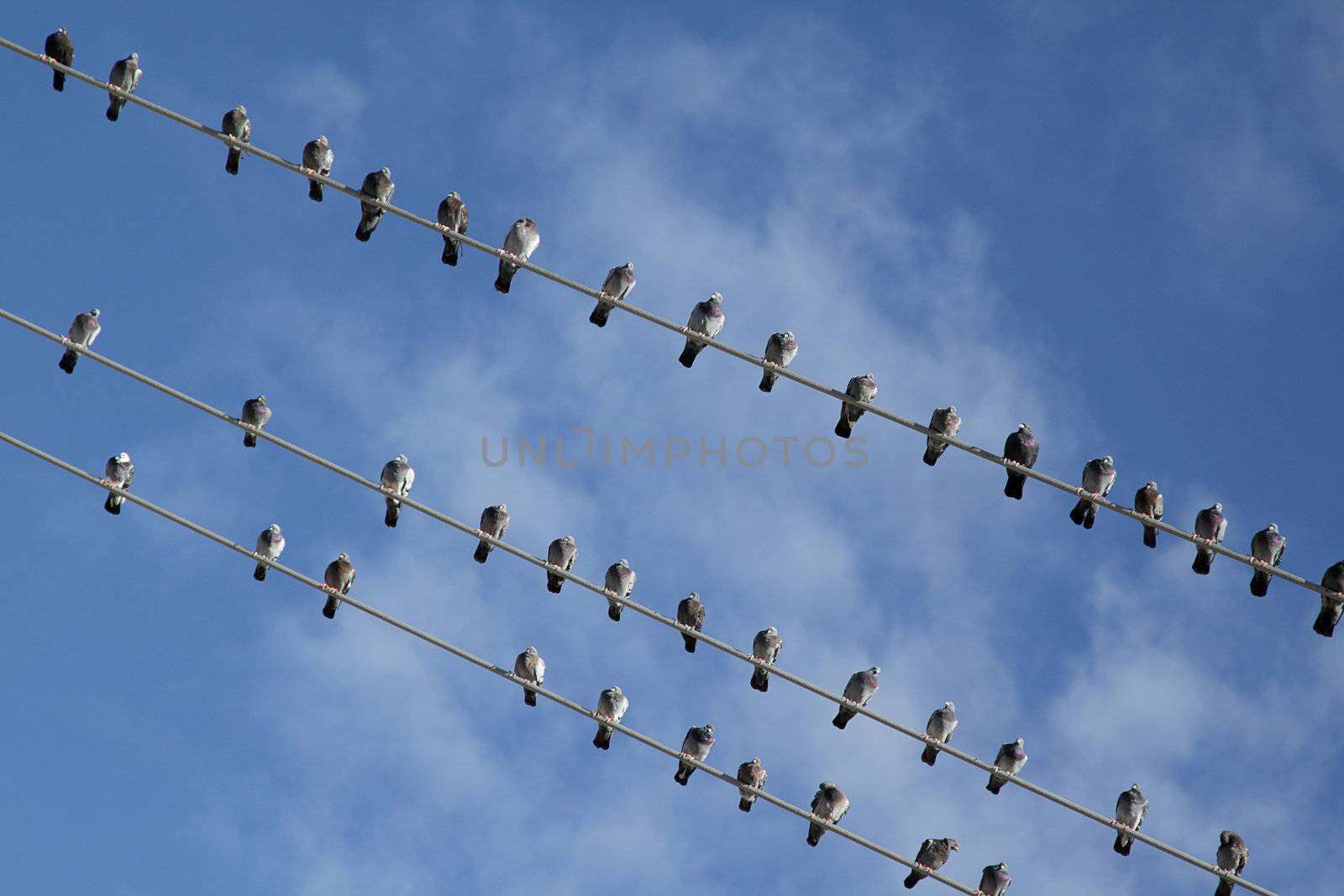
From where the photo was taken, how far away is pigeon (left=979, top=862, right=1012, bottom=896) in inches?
1035

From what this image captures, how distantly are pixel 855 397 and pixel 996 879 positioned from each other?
23.3ft

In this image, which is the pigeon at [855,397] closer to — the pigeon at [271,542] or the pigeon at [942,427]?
the pigeon at [942,427]

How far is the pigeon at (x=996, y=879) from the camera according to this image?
26.3 m

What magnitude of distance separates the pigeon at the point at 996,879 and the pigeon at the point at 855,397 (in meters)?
6.36

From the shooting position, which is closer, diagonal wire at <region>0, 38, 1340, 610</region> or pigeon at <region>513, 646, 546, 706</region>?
diagonal wire at <region>0, 38, 1340, 610</region>

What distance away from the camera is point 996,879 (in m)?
26.4

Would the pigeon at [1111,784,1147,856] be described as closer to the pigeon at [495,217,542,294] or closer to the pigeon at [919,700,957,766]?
the pigeon at [919,700,957,766]

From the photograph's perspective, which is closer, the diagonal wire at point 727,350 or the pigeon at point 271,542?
the diagonal wire at point 727,350

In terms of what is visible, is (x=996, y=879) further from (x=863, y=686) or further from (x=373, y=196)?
(x=373, y=196)

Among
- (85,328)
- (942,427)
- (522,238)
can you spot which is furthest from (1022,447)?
(85,328)

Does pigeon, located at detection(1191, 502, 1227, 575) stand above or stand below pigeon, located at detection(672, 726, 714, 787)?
above

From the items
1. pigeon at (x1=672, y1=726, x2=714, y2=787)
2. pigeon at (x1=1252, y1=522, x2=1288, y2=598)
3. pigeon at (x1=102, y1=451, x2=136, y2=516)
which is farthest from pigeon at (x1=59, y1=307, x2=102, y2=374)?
pigeon at (x1=1252, y1=522, x2=1288, y2=598)

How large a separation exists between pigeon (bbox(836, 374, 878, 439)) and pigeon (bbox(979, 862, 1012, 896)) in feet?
20.9

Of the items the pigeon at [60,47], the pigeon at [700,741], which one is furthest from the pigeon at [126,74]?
the pigeon at [700,741]
